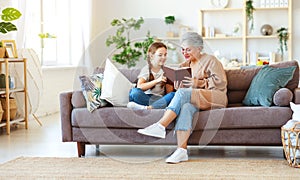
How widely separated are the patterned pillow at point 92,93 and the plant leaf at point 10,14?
1.62 meters

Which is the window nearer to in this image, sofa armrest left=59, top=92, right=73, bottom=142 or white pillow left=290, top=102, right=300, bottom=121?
sofa armrest left=59, top=92, right=73, bottom=142

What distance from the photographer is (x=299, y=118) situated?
349cm

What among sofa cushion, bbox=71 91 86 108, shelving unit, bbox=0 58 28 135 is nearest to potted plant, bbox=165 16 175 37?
→ shelving unit, bbox=0 58 28 135

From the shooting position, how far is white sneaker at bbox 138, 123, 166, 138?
12.2ft

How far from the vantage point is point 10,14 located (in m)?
5.30

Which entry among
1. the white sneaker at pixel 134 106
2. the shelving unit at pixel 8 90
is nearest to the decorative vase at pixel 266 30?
the shelving unit at pixel 8 90

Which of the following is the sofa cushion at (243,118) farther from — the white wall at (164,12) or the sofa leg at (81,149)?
the white wall at (164,12)

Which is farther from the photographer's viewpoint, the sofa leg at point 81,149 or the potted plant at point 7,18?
the potted plant at point 7,18

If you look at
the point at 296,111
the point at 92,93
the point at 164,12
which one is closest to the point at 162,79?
the point at 92,93

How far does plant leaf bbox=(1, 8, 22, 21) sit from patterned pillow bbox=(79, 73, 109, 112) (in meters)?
1.62

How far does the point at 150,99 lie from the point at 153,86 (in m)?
0.10

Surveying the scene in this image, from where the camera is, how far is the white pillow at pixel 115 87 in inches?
159

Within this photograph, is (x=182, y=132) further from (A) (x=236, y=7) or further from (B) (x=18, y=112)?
(A) (x=236, y=7)

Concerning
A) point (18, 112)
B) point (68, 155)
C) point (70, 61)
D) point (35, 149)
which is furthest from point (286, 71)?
point (70, 61)
